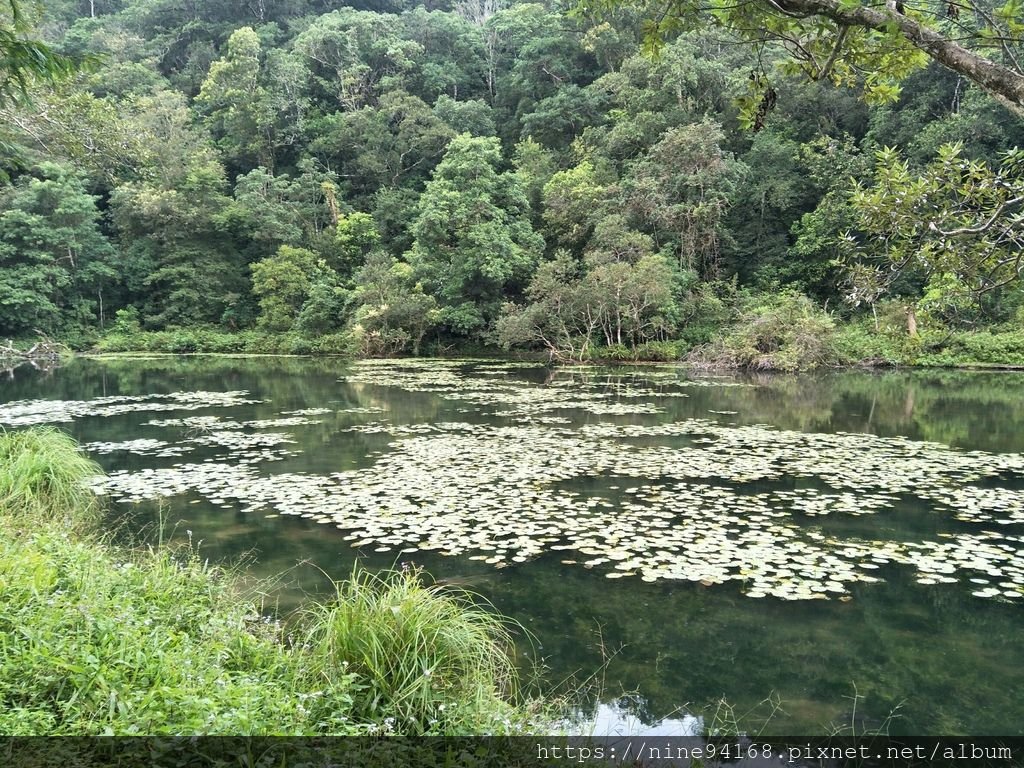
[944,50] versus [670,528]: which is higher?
[944,50]

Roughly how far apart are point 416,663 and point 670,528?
3450 millimetres

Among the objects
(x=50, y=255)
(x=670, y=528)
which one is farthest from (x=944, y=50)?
(x=50, y=255)

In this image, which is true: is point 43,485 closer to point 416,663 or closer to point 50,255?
point 416,663

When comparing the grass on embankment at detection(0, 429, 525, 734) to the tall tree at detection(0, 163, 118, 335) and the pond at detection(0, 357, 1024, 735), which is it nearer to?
the pond at detection(0, 357, 1024, 735)

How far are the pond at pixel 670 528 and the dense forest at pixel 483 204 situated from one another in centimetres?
761

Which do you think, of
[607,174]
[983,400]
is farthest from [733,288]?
[983,400]

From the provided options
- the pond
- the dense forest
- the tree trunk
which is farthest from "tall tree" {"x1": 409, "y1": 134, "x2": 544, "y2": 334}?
the tree trunk

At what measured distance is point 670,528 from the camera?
19.2 feet

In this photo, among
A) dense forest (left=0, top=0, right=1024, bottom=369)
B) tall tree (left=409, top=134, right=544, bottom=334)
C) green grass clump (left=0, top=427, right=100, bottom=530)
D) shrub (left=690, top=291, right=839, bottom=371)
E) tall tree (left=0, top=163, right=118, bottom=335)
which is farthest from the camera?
tall tree (left=0, top=163, right=118, bottom=335)

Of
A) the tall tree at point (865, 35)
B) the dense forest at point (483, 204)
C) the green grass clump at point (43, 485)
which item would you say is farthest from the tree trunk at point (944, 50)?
the dense forest at point (483, 204)

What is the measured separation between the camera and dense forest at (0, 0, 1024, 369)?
1013 inches

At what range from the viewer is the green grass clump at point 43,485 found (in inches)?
226

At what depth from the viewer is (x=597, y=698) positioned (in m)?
3.46

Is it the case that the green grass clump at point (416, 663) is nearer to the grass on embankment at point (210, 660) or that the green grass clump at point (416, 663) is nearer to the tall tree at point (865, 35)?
the grass on embankment at point (210, 660)
